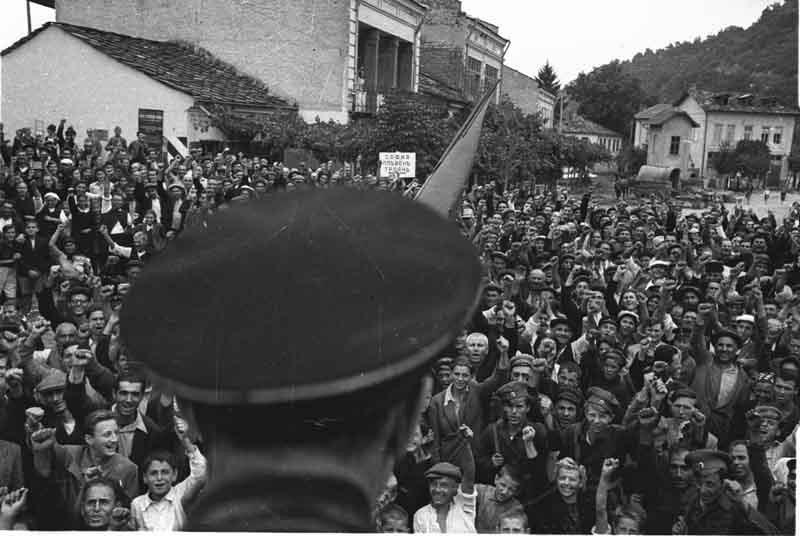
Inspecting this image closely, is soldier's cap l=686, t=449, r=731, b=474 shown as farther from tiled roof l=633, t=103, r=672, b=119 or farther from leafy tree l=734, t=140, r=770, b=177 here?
tiled roof l=633, t=103, r=672, b=119

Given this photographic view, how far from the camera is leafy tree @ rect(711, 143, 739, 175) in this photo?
34.3ft

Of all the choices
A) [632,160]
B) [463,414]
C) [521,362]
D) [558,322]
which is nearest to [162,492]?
[463,414]

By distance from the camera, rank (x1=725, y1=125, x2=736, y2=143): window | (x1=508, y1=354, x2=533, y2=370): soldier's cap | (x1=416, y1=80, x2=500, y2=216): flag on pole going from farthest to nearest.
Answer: (x1=725, y1=125, x2=736, y2=143): window, (x1=508, y1=354, x2=533, y2=370): soldier's cap, (x1=416, y1=80, x2=500, y2=216): flag on pole

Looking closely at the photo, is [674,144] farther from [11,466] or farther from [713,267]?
[11,466]

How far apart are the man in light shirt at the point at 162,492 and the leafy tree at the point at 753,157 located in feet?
26.6

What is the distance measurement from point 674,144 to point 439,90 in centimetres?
448

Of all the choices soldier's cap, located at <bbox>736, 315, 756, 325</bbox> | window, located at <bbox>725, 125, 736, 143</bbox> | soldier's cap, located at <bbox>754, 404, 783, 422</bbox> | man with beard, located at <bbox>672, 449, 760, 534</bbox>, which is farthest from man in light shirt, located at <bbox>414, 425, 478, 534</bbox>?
window, located at <bbox>725, 125, 736, 143</bbox>

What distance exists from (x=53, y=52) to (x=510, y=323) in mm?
9153

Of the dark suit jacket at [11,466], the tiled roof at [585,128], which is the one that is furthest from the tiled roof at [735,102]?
the tiled roof at [585,128]

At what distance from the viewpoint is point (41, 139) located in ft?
31.8

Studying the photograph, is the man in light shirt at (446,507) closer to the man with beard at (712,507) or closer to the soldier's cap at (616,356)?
the man with beard at (712,507)

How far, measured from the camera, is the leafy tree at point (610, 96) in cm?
1435

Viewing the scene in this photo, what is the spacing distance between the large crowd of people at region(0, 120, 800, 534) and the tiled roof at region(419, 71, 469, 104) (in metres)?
8.04

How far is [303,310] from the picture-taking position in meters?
0.86
